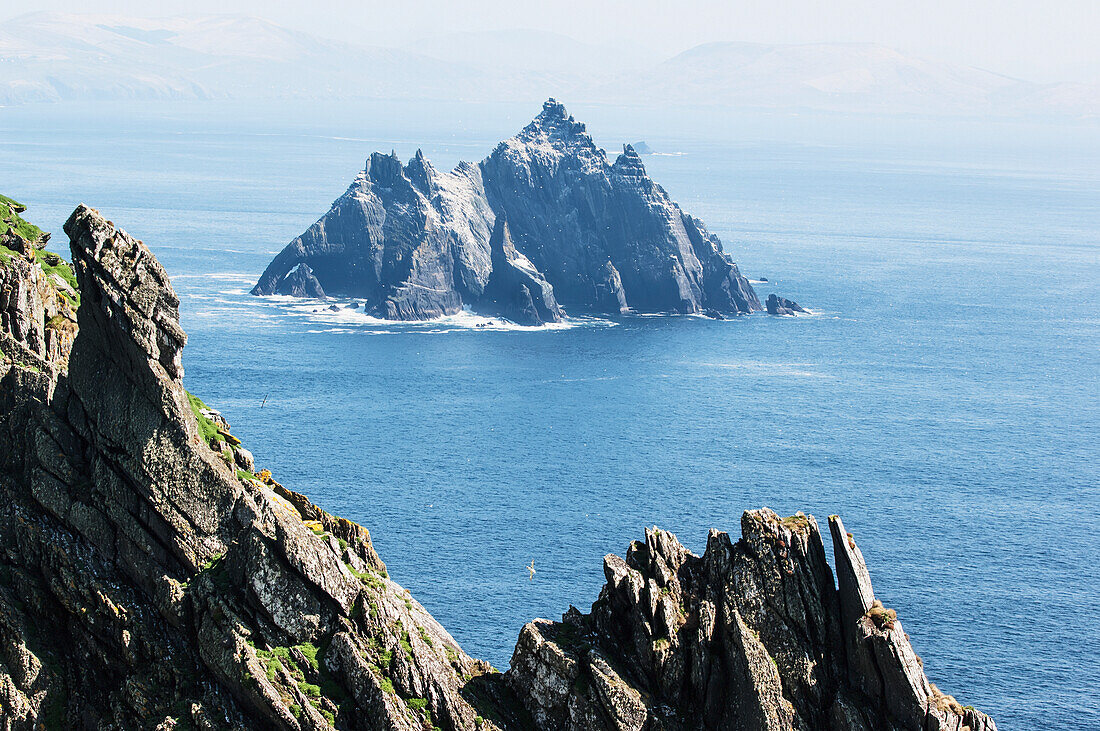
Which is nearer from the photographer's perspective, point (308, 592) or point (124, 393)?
point (308, 592)

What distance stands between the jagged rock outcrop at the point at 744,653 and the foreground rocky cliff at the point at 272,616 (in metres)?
0.06

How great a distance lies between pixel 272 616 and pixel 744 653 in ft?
45.3

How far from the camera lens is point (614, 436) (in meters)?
179

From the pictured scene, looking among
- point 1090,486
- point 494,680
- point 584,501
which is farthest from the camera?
point 1090,486

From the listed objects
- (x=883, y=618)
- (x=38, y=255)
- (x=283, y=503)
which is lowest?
(x=283, y=503)

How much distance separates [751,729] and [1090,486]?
467 feet

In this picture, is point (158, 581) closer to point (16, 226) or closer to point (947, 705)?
point (947, 705)

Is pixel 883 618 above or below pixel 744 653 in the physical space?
above

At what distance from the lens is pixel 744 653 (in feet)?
118

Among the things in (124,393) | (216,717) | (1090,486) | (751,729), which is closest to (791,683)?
(751,729)

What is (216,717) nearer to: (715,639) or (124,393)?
(124,393)

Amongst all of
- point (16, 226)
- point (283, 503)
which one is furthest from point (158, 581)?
point (16, 226)

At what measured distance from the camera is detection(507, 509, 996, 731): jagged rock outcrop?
35.2m

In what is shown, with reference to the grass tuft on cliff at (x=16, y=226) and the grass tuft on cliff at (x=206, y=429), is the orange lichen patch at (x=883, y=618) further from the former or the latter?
the grass tuft on cliff at (x=16, y=226)
